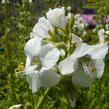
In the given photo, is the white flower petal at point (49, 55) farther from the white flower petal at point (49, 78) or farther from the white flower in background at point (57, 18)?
the white flower in background at point (57, 18)

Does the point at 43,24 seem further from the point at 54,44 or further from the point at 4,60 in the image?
the point at 4,60

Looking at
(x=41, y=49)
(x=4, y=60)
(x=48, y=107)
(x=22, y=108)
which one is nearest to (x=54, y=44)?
(x=41, y=49)

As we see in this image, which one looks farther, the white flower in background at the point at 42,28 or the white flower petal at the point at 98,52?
the white flower in background at the point at 42,28

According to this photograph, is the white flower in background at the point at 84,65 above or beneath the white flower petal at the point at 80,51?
beneath

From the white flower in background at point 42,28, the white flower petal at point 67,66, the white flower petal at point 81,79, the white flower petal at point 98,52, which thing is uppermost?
the white flower in background at point 42,28

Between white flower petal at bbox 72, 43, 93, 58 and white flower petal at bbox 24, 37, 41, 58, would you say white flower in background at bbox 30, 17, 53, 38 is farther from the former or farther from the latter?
white flower petal at bbox 72, 43, 93, 58

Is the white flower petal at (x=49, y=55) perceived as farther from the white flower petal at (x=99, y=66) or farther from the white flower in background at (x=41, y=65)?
the white flower petal at (x=99, y=66)

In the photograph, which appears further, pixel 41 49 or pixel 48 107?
pixel 48 107

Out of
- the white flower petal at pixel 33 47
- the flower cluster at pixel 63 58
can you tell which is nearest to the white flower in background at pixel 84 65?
the flower cluster at pixel 63 58

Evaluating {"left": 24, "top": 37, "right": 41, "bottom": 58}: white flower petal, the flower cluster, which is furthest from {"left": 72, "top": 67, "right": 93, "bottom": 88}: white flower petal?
{"left": 24, "top": 37, "right": 41, "bottom": 58}: white flower petal
